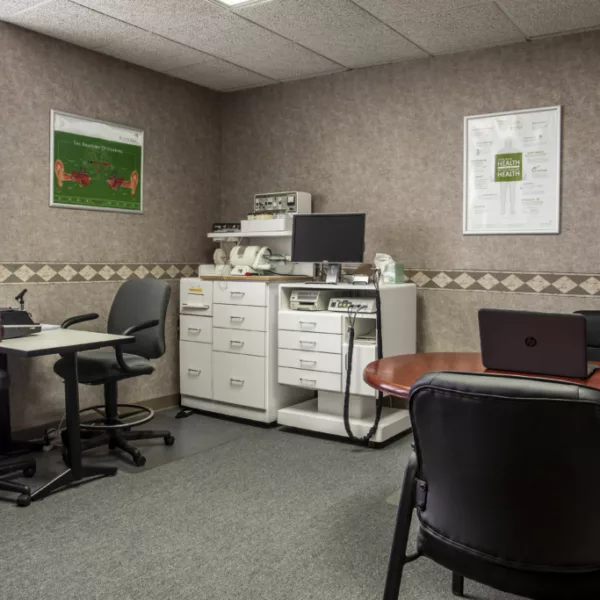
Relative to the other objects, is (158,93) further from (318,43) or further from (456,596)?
(456,596)

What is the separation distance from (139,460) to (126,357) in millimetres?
634

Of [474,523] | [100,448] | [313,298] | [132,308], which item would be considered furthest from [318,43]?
[474,523]

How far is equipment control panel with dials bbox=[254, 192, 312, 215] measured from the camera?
16.2 feet

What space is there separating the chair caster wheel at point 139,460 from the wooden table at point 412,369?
1776 millimetres

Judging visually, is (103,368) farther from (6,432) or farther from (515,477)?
(515,477)

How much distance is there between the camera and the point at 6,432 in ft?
12.0

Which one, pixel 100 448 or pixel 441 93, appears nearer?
pixel 100 448

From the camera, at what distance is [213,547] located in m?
2.58

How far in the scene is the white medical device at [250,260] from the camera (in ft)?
15.7

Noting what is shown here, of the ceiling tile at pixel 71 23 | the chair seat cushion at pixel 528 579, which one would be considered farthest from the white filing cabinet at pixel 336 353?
the chair seat cushion at pixel 528 579

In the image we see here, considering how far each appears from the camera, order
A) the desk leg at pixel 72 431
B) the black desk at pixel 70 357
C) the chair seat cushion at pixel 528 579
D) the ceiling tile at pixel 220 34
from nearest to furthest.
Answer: the chair seat cushion at pixel 528 579 < the black desk at pixel 70 357 < the desk leg at pixel 72 431 < the ceiling tile at pixel 220 34

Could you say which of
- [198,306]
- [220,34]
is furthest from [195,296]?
[220,34]

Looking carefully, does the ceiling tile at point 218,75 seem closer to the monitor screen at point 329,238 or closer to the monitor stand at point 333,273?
the monitor screen at point 329,238

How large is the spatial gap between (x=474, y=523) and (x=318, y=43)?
3619 mm
